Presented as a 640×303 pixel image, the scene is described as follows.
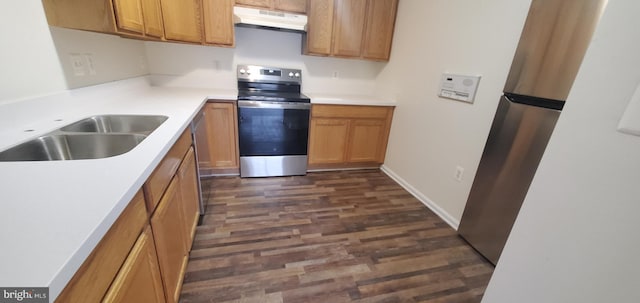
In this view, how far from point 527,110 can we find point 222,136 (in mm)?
2413

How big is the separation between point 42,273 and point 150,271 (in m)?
0.53

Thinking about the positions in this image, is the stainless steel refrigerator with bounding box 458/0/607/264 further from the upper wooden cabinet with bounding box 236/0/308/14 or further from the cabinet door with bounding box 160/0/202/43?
the cabinet door with bounding box 160/0/202/43

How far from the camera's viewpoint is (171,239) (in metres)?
1.13

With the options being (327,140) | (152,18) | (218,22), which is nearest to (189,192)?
(152,18)

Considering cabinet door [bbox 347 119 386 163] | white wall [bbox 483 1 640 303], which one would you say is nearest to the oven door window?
cabinet door [bbox 347 119 386 163]

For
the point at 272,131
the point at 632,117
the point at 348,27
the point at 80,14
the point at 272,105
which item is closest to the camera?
the point at 632,117

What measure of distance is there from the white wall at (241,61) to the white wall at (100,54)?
9.8 inches

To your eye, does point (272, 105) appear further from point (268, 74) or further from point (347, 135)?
point (347, 135)

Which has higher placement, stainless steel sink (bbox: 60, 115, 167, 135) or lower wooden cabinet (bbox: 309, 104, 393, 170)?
stainless steel sink (bbox: 60, 115, 167, 135)

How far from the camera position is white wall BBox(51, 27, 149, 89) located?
1.34 metres

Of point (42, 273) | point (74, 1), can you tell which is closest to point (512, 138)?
point (42, 273)

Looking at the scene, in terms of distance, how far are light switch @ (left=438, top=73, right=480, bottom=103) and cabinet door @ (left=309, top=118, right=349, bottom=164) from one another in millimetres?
1022

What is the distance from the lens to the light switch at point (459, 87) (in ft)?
6.07

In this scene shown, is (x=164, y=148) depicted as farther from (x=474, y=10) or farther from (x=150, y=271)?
(x=474, y=10)
